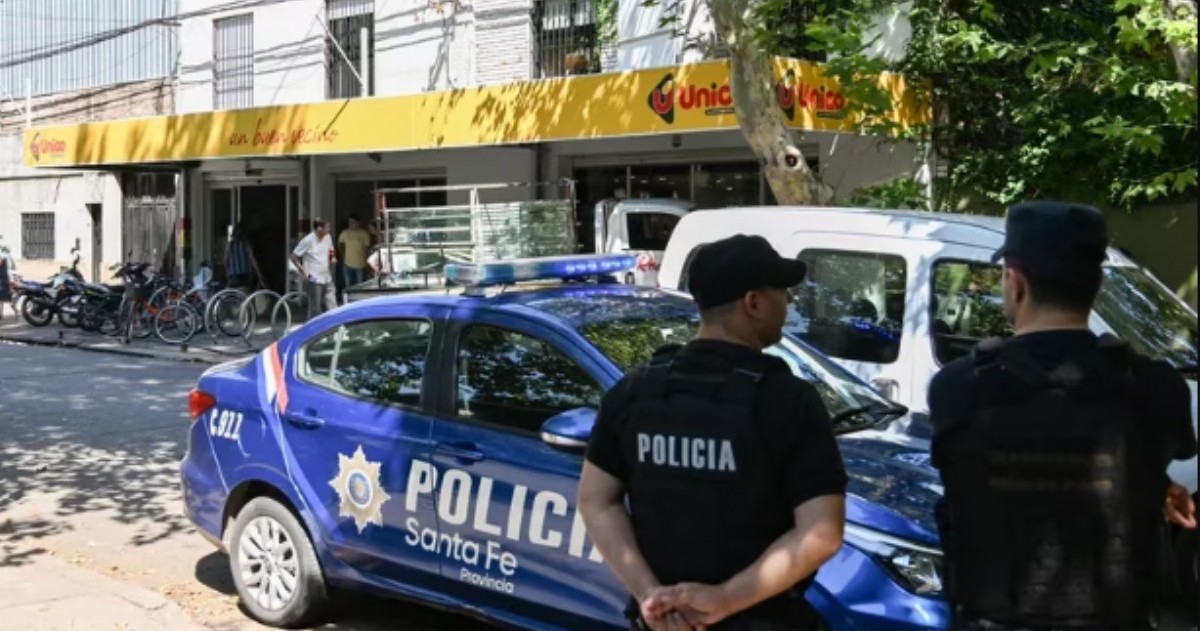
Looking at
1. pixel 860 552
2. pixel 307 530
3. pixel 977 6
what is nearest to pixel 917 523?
pixel 860 552

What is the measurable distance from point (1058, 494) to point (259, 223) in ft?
74.5

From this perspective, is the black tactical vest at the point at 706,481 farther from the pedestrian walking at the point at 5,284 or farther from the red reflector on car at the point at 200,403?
the pedestrian walking at the point at 5,284

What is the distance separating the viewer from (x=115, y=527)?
297 inches

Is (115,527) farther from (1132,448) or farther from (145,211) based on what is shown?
(145,211)

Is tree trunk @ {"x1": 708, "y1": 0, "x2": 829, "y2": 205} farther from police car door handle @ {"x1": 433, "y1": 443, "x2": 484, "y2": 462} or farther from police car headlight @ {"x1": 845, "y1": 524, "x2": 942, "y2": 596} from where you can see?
police car headlight @ {"x1": 845, "y1": 524, "x2": 942, "y2": 596}

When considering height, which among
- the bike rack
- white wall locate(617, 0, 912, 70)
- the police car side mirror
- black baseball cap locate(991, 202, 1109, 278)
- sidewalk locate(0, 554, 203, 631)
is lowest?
sidewalk locate(0, 554, 203, 631)

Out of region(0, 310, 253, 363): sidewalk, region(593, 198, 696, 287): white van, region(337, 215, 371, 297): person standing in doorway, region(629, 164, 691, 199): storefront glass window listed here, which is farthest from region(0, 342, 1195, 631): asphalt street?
region(629, 164, 691, 199): storefront glass window

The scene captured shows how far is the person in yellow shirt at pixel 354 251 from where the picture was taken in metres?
19.7

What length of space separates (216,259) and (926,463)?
22080mm

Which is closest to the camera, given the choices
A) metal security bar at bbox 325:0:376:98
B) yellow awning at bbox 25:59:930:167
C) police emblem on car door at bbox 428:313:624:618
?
police emblem on car door at bbox 428:313:624:618

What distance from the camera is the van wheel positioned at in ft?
17.6

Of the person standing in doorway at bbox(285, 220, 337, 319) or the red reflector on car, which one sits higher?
the person standing in doorway at bbox(285, 220, 337, 319)

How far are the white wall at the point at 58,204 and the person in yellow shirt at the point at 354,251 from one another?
7.96 meters

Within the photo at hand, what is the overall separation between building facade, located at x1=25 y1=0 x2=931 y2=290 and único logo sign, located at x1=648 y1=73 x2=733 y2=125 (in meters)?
0.02
